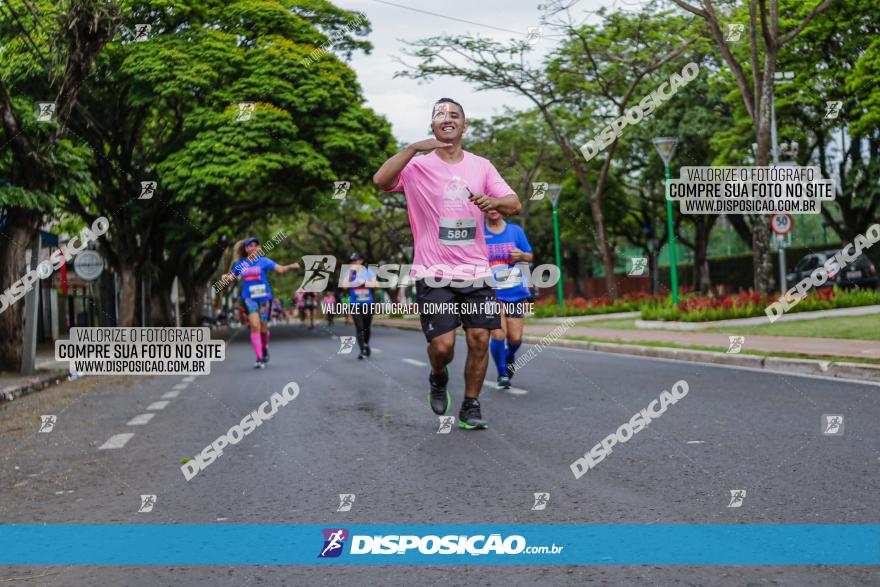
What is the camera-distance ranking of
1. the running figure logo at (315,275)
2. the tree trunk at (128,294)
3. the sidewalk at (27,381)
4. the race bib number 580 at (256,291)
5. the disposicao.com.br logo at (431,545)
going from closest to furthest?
1. the disposicao.com.br logo at (431,545)
2. the sidewalk at (27,381)
3. the race bib number 580 at (256,291)
4. the tree trunk at (128,294)
5. the running figure logo at (315,275)

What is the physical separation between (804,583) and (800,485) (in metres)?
1.63

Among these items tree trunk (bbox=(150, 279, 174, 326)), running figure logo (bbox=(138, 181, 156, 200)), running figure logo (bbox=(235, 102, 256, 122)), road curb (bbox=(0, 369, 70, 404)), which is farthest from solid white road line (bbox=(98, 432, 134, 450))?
tree trunk (bbox=(150, 279, 174, 326))

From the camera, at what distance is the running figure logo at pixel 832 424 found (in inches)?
256

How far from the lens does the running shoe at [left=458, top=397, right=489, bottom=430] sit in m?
7.24

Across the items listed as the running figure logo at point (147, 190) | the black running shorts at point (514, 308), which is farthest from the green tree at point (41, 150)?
the running figure logo at point (147, 190)

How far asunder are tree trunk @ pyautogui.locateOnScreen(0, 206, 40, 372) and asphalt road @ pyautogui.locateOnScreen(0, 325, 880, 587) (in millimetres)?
5337

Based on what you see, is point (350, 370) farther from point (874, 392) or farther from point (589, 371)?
point (874, 392)

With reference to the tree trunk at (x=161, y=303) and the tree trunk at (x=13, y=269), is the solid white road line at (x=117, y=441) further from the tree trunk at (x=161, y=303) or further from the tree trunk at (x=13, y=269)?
the tree trunk at (x=161, y=303)

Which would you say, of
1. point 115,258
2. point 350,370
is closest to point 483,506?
point 350,370

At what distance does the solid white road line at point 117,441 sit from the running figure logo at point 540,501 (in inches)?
152

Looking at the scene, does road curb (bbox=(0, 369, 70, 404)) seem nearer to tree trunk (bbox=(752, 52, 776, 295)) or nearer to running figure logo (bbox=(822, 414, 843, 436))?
running figure logo (bbox=(822, 414, 843, 436))

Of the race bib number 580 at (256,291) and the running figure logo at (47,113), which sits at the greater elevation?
the running figure logo at (47,113)

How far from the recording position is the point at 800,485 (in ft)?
16.1

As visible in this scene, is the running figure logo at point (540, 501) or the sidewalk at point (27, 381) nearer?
the running figure logo at point (540, 501)
